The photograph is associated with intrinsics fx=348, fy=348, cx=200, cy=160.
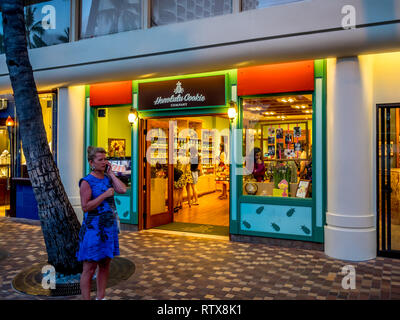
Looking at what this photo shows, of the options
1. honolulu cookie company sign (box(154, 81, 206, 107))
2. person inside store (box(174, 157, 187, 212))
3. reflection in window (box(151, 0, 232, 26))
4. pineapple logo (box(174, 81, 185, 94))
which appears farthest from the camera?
person inside store (box(174, 157, 187, 212))

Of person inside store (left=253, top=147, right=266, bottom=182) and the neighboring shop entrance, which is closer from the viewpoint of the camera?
the neighboring shop entrance

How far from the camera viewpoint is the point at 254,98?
21.9 ft

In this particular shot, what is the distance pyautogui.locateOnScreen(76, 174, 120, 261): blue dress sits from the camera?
342cm

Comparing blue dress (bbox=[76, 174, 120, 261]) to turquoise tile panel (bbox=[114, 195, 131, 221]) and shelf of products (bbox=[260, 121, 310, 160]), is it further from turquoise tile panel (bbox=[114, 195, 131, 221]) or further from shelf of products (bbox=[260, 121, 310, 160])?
turquoise tile panel (bbox=[114, 195, 131, 221])

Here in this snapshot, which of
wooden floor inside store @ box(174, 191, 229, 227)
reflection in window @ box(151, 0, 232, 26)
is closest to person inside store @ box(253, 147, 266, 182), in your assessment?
wooden floor inside store @ box(174, 191, 229, 227)

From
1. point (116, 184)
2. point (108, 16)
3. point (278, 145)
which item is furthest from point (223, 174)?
point (116, 184)

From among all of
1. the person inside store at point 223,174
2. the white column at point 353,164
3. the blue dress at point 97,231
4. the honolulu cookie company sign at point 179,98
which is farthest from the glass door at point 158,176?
the blue dress at point 97,231

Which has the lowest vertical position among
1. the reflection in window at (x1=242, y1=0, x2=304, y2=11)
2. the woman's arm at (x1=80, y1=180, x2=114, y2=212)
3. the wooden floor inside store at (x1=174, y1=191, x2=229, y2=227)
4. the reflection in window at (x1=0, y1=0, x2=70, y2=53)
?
the wooden floor inside store at (x1=174, y1=191, x2=229, y2=227)

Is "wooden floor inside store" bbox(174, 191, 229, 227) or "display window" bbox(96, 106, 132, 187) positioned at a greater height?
"display window" bbox(96, 106, 132, 187)

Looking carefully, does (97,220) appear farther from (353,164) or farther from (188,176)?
(188,176)

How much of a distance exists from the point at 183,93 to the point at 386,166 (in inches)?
156

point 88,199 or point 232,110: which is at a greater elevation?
point 232,110

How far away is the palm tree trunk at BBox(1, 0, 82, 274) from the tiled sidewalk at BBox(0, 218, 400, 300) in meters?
0.72

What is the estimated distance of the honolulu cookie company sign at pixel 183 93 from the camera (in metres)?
6.81
